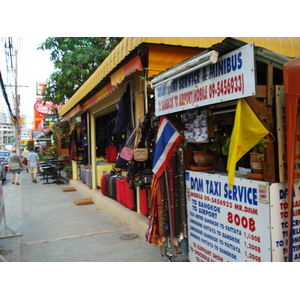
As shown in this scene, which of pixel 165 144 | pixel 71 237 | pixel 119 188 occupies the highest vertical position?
pixel 165 144

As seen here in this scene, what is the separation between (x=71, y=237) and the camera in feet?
18.7

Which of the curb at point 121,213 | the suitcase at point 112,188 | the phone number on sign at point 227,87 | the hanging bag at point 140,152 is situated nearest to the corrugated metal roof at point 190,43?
the hanging bag at point 140,152

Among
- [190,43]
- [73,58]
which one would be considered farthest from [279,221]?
[73,58]

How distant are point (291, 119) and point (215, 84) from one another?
2.73ft

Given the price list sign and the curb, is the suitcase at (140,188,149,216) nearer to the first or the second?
the curb

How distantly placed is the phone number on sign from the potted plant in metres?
0.52

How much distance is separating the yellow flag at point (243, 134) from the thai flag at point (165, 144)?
1.21 meters

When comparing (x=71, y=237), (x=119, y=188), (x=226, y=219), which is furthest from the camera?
(x=119, y=188)

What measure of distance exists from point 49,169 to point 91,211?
7832 mm

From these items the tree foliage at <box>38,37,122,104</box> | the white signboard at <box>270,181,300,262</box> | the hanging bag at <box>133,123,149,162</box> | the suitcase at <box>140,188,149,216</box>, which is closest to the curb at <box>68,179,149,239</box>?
the suitcase at <box>140,188,149,216</box>

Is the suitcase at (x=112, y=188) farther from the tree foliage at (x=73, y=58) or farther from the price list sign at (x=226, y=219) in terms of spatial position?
the tree foliage at (x=73, y=58)

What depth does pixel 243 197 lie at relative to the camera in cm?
295

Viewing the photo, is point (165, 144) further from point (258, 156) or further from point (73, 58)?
point (73, 58)

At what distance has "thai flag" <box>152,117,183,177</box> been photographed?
12.8ft
